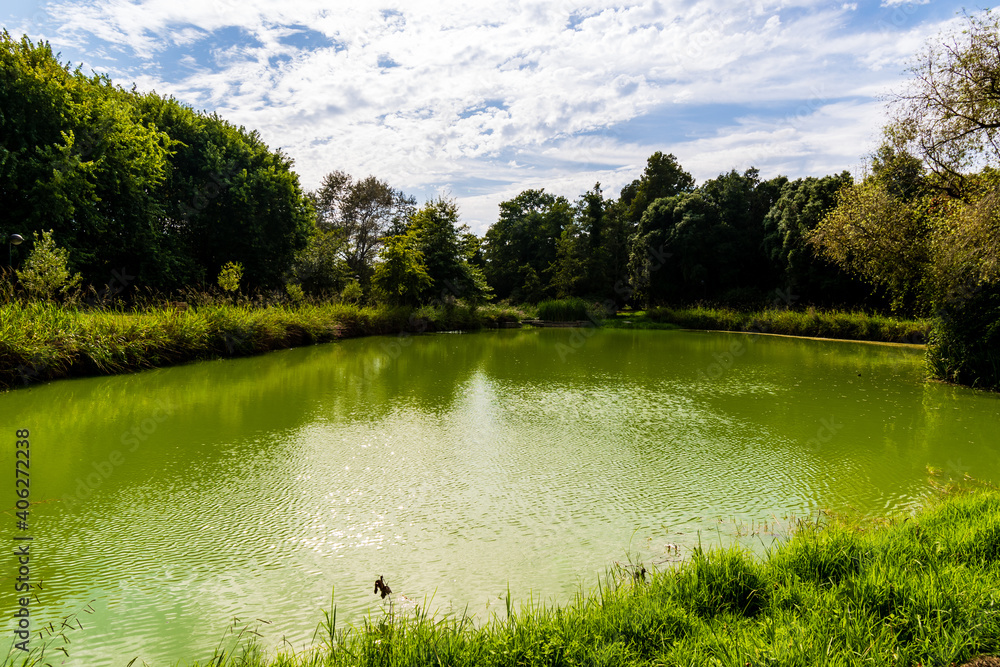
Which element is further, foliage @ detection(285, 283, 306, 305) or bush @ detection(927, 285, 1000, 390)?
foliage @ detection(285, 283, 306, 305)

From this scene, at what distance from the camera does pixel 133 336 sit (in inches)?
336

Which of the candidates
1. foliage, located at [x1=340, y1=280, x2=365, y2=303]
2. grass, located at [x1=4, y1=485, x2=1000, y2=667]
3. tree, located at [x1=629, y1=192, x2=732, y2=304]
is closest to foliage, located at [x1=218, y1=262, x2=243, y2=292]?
foliage, located at [x1=340, y1=280, x2=365, y2=303]

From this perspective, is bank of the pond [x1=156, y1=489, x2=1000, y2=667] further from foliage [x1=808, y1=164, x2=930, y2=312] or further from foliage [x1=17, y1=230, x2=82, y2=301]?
foliage [x1=17, y1=230, x2=82, y2=301]

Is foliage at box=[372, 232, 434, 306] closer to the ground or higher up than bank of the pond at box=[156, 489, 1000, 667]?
higher up

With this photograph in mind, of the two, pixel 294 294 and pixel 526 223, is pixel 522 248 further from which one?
pixel 294 294

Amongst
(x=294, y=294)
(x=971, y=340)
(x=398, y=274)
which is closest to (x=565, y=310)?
(x=398, y=274)

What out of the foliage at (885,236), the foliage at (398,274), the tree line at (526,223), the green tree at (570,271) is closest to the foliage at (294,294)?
the tree line at (526,223)

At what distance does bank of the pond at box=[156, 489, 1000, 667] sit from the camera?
5.82 ft

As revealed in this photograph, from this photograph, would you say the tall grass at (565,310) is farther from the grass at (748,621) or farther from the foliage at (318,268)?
the grass at (748,621)

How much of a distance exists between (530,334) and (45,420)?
1466 centimetres

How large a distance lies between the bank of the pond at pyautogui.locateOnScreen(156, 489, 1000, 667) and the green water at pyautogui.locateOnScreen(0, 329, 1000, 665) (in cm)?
37

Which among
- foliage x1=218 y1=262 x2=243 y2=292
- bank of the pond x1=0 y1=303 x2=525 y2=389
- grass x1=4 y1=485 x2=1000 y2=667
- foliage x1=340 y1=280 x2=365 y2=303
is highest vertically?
foliage x1=218 y1=262 x2=243 y2=292

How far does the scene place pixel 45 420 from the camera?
5.38 m

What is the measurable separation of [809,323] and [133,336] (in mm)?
18079
